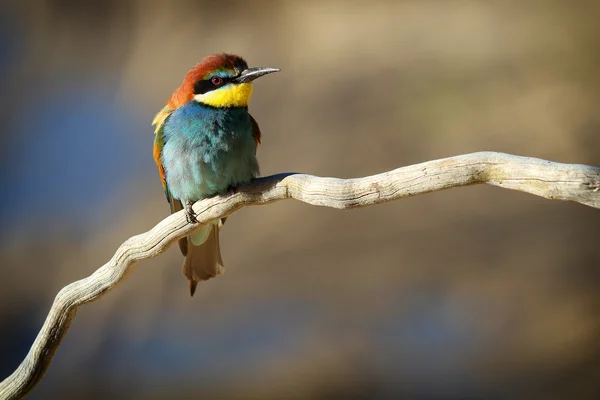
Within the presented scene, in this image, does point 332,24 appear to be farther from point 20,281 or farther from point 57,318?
point 57,318

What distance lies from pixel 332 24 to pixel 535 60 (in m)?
0.96

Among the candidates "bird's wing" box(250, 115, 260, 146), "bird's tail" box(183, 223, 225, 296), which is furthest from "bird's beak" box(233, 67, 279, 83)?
"bird's tail" box(183, 223, 225, 296)

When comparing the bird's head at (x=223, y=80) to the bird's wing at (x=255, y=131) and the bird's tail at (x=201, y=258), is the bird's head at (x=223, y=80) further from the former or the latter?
the bird's tail at (x=201, y=258)

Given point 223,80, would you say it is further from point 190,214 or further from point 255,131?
point 190,214

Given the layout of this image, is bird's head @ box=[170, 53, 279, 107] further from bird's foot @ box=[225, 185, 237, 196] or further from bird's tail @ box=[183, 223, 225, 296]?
bird's tail @ box=[183, 223, 225, 296]

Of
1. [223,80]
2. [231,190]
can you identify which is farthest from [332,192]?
[223,80]

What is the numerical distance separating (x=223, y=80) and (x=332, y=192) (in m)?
0.54

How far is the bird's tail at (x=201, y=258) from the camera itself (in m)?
2.06

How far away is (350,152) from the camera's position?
11.2 ft

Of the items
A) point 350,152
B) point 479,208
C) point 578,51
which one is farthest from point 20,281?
point 578,51

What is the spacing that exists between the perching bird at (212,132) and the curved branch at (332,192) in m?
0.05

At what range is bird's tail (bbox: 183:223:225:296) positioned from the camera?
2064 millimetres

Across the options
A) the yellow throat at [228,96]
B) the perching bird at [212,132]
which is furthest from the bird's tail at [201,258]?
the yellow throat at [228,96]

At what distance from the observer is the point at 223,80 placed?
1826mm
